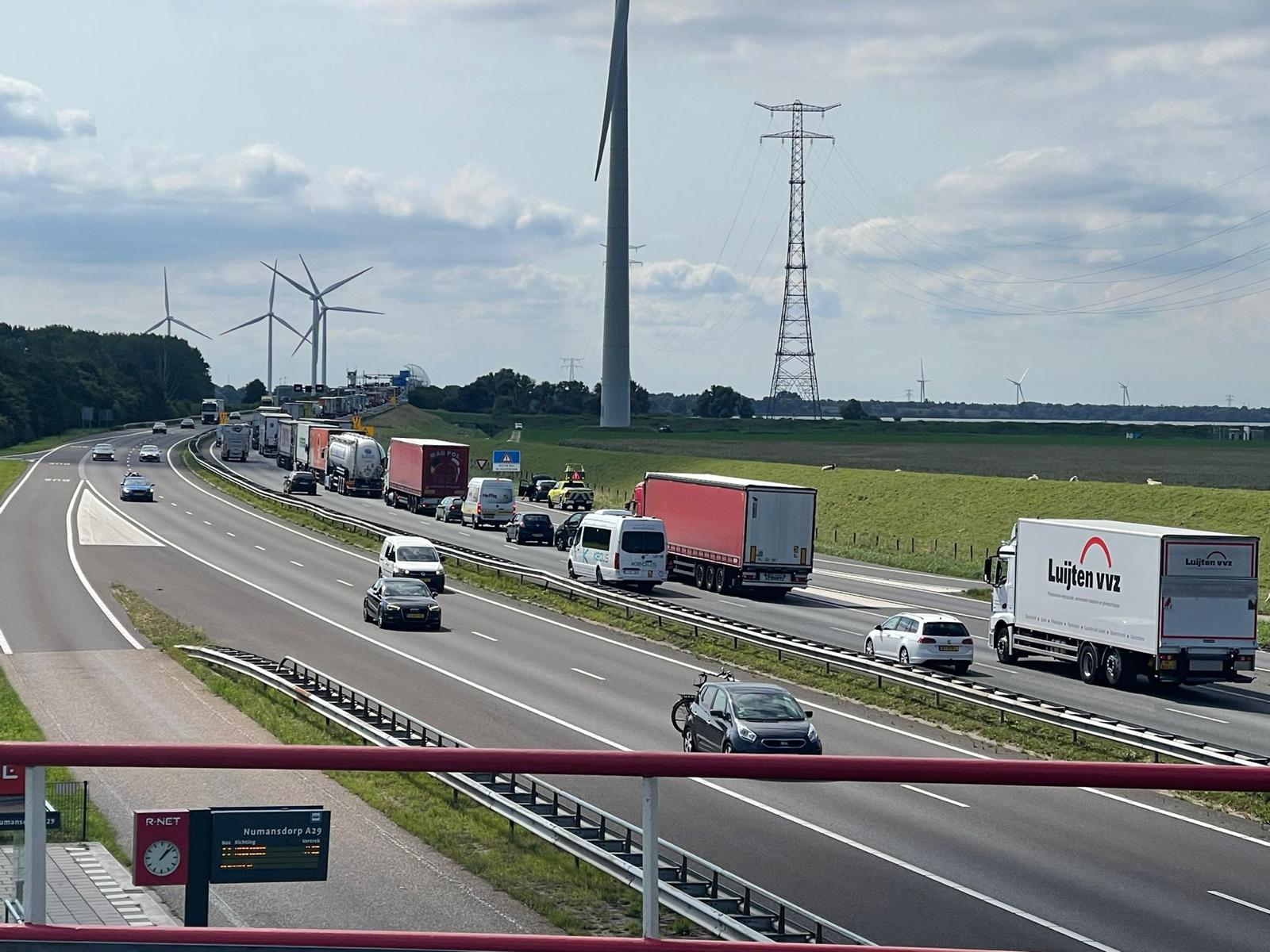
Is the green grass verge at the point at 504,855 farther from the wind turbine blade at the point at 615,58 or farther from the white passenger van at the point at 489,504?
the wind turbine blade at the point at 615,58

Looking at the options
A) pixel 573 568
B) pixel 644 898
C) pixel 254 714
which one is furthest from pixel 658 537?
pixel 644 898

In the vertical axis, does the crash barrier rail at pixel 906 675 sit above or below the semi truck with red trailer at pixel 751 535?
below

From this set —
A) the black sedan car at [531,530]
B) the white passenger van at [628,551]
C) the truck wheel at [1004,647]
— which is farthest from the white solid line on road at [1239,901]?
the black sedan car at [531,530]

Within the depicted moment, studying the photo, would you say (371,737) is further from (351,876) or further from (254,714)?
(351,876)

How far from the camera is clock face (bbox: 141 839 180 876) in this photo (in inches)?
205

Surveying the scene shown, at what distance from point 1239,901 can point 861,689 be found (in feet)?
96.2

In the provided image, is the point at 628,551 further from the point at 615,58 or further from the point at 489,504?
the point at 615,58

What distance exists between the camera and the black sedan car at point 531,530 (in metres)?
72.5

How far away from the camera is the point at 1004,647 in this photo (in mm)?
41531

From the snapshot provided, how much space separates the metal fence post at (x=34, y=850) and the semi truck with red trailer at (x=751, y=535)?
48303mm

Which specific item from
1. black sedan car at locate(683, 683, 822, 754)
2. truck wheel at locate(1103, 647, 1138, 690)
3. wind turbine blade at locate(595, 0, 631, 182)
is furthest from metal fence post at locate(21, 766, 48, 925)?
wind turbine blade at locate(595, 0, 631, 182)

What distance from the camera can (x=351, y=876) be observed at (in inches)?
213

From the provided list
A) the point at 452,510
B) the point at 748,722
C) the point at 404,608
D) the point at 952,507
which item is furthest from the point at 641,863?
the point at 452,510

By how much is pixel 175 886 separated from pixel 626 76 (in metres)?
135
